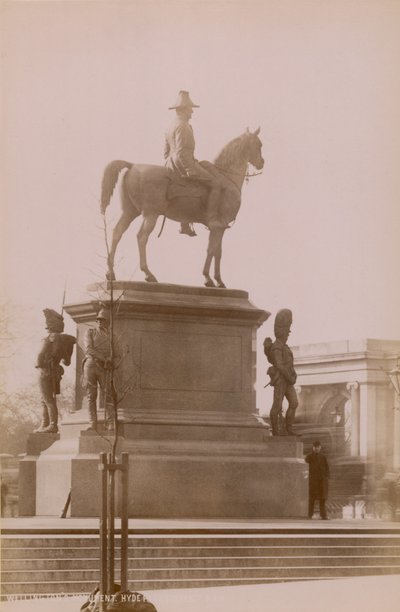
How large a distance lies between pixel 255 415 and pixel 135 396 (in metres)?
2.35

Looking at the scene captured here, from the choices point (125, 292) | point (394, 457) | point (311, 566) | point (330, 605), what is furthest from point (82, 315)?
point (394, 457)

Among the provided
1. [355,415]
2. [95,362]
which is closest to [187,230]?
[95,362]

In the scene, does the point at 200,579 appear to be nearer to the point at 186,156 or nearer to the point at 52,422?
the point at 52,422

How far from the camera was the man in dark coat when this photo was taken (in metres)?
34.0

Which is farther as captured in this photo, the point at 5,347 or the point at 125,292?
the point at 5,347

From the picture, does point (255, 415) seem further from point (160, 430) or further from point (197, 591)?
point (197, 591)

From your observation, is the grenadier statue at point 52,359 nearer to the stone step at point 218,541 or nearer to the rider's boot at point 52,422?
the rider's boot at point 52,422

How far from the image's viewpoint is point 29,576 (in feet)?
78.7

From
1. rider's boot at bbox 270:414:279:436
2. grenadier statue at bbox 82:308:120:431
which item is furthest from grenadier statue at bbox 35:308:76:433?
rider's boot at bbox 270:414:279:436

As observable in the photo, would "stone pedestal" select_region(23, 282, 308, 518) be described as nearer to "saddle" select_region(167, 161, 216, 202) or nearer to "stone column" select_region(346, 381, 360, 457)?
"saddle" select_region(167, 161, 216, 202)

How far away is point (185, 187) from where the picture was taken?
3338cm

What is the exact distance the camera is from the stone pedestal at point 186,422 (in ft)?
102

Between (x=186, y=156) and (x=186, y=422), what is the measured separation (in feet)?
14.6

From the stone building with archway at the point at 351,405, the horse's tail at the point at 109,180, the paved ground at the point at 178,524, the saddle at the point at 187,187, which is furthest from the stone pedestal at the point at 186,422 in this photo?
the stone building with archway at the point at 351,405
